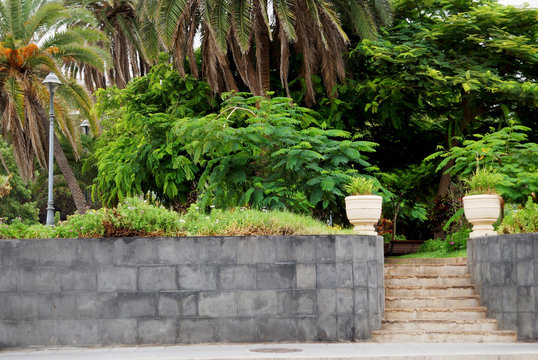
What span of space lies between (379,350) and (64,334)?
6.03 m

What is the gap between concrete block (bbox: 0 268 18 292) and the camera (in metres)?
13.3

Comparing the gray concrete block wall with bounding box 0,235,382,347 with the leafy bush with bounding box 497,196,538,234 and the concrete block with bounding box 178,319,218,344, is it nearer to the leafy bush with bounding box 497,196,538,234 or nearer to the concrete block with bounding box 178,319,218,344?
the concrete block with bounding box 178,319,218,344

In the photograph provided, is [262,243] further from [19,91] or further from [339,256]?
[19,91]

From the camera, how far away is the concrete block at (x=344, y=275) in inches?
525

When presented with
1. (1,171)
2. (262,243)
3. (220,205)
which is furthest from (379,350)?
(1,171)

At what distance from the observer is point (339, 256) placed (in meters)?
13.4

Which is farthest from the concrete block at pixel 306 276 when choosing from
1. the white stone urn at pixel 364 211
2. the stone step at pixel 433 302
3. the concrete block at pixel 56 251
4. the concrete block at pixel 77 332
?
the concrete block at pixel 56 251

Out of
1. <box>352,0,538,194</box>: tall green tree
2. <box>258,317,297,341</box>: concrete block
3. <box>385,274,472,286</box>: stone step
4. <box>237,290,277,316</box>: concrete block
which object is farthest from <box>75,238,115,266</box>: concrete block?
<box>352,0,538,194</box>: tall green tree

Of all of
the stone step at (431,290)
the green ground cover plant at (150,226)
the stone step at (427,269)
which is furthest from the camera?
the stone step at (427,269)

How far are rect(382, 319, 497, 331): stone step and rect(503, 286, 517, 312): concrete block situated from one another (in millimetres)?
523

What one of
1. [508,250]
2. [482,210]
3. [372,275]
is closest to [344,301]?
[372,275]

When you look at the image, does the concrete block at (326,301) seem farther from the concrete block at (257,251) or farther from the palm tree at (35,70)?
the palm tree at (35,70)

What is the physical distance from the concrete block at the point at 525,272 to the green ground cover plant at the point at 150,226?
12.6ft

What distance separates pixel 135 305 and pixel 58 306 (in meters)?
1.50
